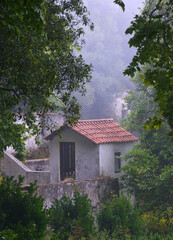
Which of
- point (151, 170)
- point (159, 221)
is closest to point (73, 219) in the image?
point (159, 221)

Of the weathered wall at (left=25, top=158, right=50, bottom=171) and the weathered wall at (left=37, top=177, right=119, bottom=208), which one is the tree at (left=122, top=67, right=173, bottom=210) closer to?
the weathered wall at (left=37, top=177, right=119, bottom=208)

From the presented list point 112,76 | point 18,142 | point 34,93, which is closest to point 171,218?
point 18,142

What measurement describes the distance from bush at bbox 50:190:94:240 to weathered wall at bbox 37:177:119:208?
1.83 metres

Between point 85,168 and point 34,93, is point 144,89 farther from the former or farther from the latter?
point 34,93

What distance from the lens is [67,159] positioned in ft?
68.6

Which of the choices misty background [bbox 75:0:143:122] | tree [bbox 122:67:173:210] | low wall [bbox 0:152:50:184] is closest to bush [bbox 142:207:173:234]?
tree [bbox 122:67:173:210]

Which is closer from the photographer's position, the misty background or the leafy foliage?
the leafy foliage

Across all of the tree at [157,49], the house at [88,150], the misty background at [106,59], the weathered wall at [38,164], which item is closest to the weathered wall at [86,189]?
the house at [88,150]

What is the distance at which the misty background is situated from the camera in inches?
2521

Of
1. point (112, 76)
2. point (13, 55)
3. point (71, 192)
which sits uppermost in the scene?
point (112, 76)

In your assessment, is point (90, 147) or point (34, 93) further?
point (90, 147)

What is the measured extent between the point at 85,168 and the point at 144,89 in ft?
17.2

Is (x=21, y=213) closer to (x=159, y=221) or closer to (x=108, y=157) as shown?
(x=159, y=221)

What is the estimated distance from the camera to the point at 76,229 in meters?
11.3
